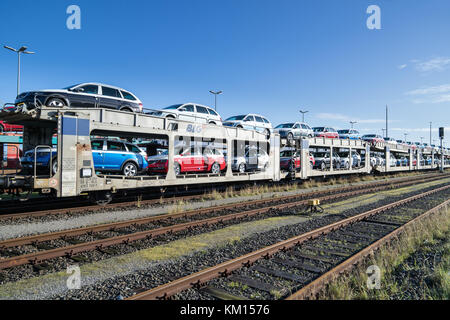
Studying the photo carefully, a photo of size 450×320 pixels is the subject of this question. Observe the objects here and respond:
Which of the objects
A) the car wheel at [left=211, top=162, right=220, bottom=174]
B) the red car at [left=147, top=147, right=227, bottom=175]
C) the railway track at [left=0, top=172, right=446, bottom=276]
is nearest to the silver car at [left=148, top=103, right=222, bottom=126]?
the red car at [left=147, top=147, right=227, bottom=175]

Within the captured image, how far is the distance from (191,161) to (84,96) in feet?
16.7

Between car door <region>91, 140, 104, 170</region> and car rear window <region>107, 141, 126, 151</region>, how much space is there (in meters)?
0.33

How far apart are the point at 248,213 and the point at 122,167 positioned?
516 centimetres

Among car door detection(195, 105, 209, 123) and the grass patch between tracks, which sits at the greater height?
car door detection(195, 105, 209, 123)

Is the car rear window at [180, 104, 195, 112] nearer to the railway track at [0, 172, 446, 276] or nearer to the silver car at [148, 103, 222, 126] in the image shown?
the silver car at [148, 103, 222, 126]

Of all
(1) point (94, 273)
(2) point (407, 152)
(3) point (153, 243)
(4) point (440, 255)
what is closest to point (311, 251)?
(4) point (440, 255)

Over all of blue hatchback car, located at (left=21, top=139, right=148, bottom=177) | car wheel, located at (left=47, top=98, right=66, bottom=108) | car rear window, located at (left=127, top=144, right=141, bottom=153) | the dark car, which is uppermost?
the dark car

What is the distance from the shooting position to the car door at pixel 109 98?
Answer: 11.4 meters

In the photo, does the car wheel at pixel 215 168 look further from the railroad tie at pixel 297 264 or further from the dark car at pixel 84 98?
the railroad tie at pixel 297 264

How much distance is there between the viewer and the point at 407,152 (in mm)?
32969

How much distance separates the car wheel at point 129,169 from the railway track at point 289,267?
7.25 metres

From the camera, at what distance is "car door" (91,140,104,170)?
10.9 m

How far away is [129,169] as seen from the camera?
11.7 metres

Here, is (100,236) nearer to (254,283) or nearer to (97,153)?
(254,283)
